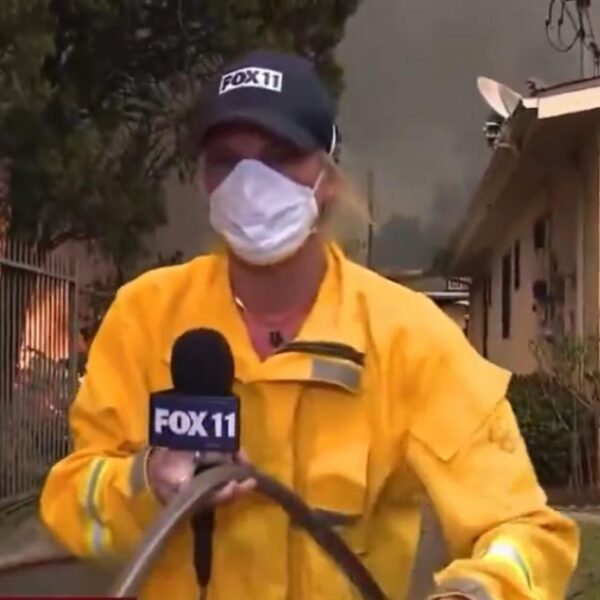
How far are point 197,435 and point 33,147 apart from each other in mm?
9293

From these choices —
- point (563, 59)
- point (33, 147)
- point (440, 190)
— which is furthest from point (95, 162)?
point (440, 190)

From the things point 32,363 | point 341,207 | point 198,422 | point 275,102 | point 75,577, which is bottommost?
point 75,577

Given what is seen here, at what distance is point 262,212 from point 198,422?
41cm

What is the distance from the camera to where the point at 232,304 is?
2869 mm

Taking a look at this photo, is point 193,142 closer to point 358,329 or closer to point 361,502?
point 358,329

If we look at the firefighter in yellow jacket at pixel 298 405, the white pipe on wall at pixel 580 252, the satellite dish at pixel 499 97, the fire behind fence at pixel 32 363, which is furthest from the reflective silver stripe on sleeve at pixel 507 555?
the satellite dish at pixel 499 97

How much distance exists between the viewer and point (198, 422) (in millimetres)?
2441

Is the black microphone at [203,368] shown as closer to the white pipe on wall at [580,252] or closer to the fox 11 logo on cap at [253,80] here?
the fox 11 logo on cap at [253,80]

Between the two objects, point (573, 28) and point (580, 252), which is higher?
point (573, 28)

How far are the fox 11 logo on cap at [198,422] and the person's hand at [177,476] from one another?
0.02 m

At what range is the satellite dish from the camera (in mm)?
17328

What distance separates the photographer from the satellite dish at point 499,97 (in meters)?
17.3

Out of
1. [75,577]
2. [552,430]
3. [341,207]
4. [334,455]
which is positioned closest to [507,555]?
[334,455]

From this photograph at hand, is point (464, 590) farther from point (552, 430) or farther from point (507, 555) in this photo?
point (552, 430)
